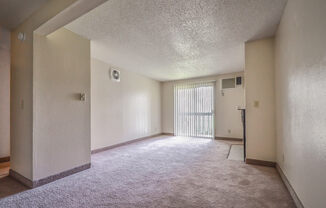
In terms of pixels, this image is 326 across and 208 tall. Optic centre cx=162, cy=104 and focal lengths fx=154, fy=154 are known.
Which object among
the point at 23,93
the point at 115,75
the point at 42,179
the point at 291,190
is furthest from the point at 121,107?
the point at 291,190

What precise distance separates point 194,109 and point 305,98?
4.48 meters

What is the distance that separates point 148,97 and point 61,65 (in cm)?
361

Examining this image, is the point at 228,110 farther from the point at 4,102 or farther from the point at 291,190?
the point at 4,102

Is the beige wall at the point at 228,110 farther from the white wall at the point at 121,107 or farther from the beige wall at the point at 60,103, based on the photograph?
the beige wall at the point at 60,103

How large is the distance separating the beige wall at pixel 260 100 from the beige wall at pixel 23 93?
318 cm

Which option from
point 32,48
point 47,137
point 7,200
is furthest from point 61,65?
point 7,200

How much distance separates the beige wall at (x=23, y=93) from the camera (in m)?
2.08

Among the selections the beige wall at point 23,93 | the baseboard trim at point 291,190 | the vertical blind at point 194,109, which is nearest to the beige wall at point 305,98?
the baseboard trim at point 291,190

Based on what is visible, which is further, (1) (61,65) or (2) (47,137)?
(1) (61,65)

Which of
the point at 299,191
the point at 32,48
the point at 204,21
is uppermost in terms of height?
the point at 204,21

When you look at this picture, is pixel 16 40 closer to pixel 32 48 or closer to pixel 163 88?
pixel 32 48

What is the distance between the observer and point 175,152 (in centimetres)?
374

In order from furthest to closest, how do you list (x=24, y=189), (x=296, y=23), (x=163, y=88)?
(x=163, y=88), (x=24, y=189), (x=296, y=23)

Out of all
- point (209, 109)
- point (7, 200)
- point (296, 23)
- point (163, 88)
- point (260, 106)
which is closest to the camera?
point (296, 23)
